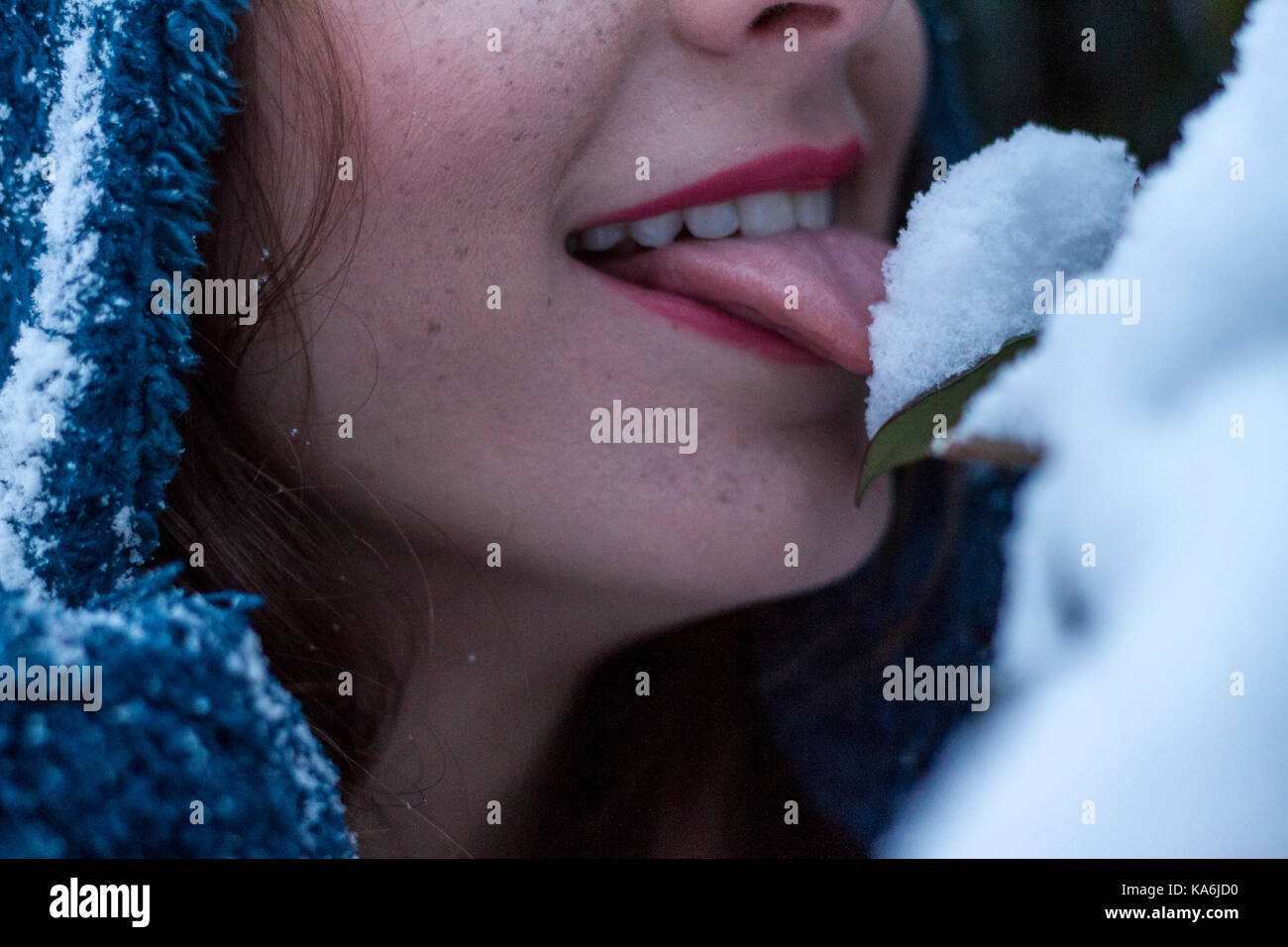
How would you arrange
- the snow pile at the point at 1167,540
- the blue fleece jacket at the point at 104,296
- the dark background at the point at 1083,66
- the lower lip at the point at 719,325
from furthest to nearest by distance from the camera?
the dark background at the point at 1083,66 < the lower lip at the point at 719,325 < the blue fleece jacket at the point at 104,296 < the snow pile at the point at 1167,540

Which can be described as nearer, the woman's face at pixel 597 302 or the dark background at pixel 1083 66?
the woman's face at pixel 597 302

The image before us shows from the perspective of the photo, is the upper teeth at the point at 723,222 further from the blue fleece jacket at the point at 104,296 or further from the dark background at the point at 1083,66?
the dark background at the point at 1083,66

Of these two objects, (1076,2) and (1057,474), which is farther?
(1076,2)

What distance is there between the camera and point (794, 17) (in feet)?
1.81

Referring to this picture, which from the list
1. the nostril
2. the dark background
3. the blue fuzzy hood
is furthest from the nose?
the dark background

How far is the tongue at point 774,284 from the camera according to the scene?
1.93 ft

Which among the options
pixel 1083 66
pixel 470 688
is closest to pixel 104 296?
pixel 470 688

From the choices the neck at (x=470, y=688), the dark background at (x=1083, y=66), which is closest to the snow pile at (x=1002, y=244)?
the neck at (x=470, y=688)
